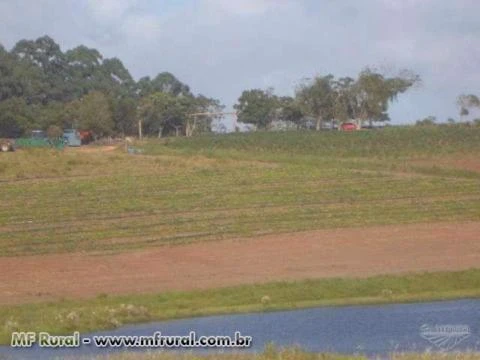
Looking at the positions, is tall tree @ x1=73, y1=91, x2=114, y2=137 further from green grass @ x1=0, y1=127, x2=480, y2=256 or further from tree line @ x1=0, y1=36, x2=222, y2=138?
green grass @ x1=0, y1=127, x2=480, y2=256

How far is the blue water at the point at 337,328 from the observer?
16.2m

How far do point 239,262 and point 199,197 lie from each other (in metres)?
11.6

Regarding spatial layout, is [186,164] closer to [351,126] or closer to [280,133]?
[280,133]

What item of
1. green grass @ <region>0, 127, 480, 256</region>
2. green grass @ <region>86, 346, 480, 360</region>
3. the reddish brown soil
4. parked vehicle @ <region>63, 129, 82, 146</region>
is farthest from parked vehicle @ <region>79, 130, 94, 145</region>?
green grass @ <region>86, 346, 480, 360</region>

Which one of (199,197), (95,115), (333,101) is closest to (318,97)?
(333,101)

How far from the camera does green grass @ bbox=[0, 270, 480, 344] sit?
2097 centimetres

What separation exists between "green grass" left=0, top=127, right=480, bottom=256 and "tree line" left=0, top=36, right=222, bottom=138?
39995 mm

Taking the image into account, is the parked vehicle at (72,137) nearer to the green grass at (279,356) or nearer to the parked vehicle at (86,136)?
the parked vehicle at (86,136)

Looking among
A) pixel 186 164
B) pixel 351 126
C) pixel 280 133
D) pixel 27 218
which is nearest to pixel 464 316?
pixel 27 218

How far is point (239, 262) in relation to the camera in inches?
1208

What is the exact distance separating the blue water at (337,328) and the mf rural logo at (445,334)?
12 cm

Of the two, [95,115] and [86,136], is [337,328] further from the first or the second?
[95,115]

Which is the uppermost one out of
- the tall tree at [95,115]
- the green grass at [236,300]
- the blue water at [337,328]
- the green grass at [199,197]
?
the tall tree at [95,115]

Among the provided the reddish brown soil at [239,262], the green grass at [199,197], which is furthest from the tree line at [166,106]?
the reddish brown soil at [239,262]
